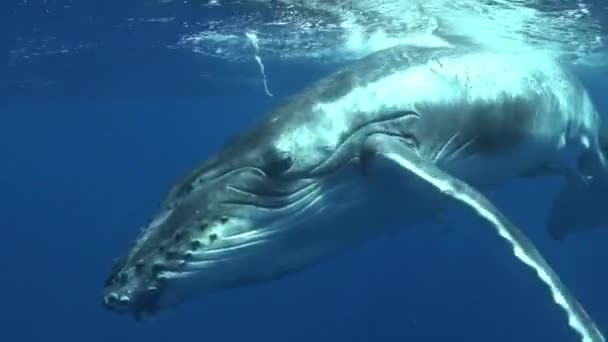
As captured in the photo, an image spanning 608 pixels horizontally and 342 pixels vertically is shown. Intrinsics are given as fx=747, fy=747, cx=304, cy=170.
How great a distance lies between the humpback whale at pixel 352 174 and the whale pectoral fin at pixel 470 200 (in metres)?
0.01

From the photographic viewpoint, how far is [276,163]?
6.14m

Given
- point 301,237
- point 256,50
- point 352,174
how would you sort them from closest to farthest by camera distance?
1. point 301,237
2. point 352,174
3. point 256,50

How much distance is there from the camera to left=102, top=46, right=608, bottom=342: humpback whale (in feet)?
17.4

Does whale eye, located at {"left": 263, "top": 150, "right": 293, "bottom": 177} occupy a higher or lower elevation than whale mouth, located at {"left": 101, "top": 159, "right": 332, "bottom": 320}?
higher

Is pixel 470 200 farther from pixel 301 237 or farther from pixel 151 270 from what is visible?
pixel 151 270

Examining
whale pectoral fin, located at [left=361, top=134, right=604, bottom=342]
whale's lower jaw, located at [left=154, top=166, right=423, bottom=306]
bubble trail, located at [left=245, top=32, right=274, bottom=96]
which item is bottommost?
bubble trail, located at [left=245, top=32, right=274, bottom=96]

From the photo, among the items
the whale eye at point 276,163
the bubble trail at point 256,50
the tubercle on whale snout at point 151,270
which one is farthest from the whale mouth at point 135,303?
the bubble trail at point 256,50

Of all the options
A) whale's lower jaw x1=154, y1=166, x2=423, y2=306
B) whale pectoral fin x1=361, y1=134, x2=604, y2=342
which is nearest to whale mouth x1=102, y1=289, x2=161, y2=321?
whale's lower jaw x1=154, y1=166, x2=423, y2=306

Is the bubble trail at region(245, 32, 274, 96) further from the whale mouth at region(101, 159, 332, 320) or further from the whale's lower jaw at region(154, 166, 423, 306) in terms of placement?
the whale mouth at region(101, 159, 332, 320)

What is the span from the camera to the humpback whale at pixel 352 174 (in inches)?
209

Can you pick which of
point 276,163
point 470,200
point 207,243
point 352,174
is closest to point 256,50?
point 352,174

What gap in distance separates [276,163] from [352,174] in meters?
0.74

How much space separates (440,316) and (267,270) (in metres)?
32.4

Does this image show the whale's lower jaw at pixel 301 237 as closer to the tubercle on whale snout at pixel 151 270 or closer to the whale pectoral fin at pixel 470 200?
the tubercle on whale snout at pixel 151 270
